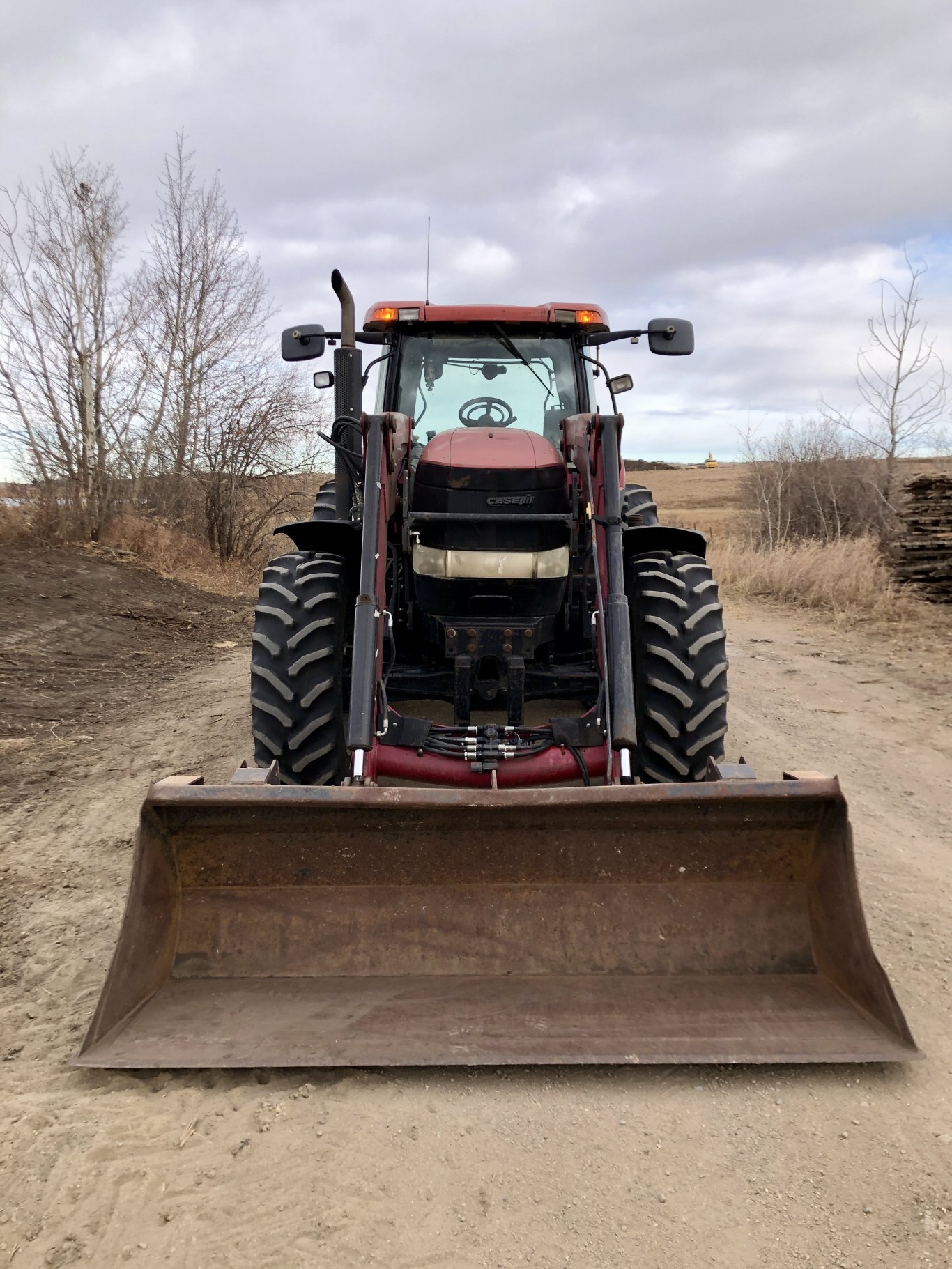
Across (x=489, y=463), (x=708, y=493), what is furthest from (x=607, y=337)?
(x=708, y=493)

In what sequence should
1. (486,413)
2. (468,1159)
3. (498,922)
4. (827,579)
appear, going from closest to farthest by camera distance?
(468,1159) → (498,922) → (486,413) → (827,579)

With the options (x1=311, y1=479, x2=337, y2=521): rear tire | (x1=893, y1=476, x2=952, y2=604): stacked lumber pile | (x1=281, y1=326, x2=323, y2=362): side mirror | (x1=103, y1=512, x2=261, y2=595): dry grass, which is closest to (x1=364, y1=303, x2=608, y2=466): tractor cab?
(x1=281, y1=326, x2=323, y2=362): side mirror

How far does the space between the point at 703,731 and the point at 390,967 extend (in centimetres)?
154

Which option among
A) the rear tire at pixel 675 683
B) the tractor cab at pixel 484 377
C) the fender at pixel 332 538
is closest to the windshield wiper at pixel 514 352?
the tractor cab at pixel 484 377

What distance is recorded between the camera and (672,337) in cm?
437

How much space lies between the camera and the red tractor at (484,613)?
3.43 metres

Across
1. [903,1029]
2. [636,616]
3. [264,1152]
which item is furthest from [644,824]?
[264,1152]

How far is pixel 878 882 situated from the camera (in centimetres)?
354

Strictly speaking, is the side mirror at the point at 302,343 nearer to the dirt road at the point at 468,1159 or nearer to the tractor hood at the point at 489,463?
the tractor hood at the point at 489,463

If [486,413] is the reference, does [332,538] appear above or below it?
below

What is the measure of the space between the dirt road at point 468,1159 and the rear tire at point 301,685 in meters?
0.91

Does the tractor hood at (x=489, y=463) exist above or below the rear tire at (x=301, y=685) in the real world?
above

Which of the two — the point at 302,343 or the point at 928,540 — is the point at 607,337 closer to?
the point at 302,343

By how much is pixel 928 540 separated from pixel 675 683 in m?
8.75
